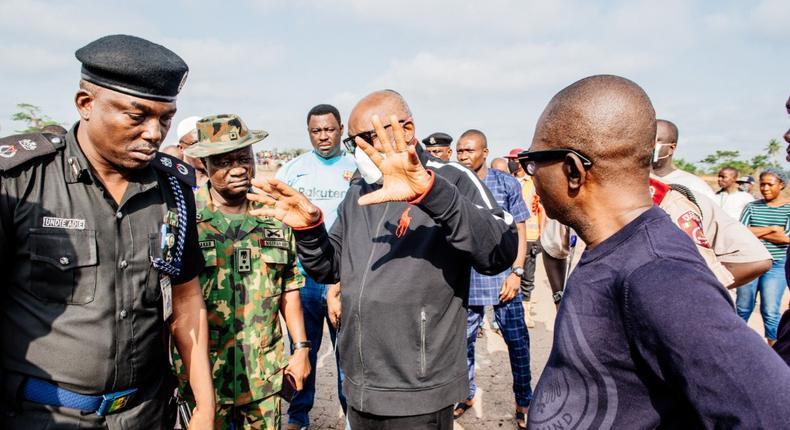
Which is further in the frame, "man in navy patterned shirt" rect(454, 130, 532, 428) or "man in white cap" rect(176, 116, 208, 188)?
"man in white cap" rect(176, 116, 208, 188)

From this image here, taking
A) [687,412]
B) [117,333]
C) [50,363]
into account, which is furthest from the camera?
Result: [117,333]

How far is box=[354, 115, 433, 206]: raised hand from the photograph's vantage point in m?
1.74

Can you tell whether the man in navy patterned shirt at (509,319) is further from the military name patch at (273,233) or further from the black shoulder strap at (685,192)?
the military name patch at (273,233)

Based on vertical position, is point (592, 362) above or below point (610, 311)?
below

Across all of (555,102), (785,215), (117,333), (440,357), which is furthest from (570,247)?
(785,215)

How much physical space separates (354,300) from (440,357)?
48 cm

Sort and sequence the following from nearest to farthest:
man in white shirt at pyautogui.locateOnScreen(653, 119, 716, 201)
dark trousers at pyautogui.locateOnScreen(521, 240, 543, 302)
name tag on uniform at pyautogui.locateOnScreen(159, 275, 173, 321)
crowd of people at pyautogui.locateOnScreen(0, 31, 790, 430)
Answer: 1. crowd of people at pyautogui.locateOnScreen(0, 31, 790, 430)
2. name tag on uniform at pyautogui.locateOnScreen(159, 275, 173, 321)
3. man in white shirt at pyautogui.locateOnScreen(653, 119, 716, 201)
4. dark trousers at pyautogui.locateOnScreen(521, 240, 543, 302)

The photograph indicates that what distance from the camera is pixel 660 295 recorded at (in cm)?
100

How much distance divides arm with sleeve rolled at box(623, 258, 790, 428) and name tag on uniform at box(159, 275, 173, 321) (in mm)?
1763

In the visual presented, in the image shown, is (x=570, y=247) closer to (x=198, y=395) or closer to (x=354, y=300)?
(x=354, y=300)

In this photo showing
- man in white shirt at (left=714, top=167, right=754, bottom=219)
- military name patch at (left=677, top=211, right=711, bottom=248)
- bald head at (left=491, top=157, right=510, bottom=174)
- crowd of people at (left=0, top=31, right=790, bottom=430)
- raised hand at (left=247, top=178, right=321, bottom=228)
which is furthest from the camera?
bald head at (left=491, top=157, right=510, bottom=174)

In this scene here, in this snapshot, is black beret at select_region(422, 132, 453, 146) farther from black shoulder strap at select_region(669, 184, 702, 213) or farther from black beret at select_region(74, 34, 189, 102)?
black beret at select_region(74, 34, 189, 102)

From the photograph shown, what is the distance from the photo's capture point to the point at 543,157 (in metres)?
1.40

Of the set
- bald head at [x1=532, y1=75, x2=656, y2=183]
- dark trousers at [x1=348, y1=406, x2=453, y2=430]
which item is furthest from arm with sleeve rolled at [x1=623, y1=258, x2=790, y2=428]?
dark trousers at [x1=348, y1=406, x2=453, y2=430]
